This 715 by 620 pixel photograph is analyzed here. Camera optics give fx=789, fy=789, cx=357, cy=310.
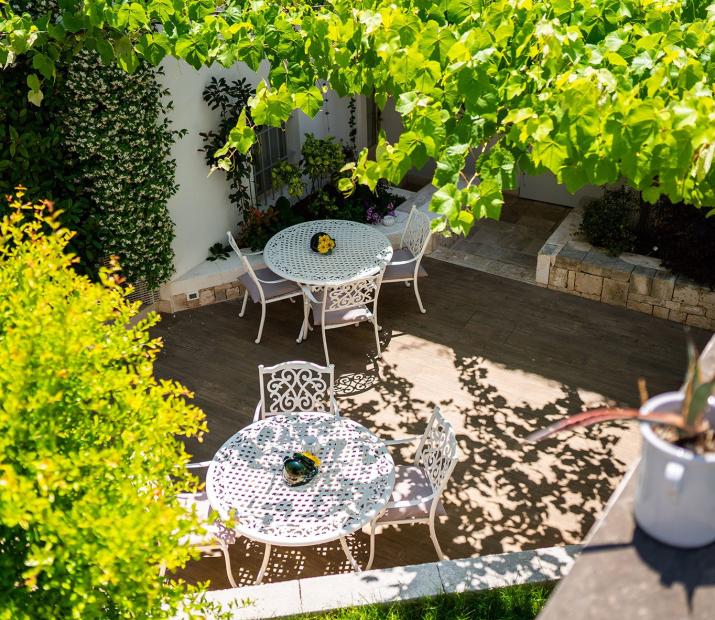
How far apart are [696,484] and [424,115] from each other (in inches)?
113

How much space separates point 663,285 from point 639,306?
364 millimetres

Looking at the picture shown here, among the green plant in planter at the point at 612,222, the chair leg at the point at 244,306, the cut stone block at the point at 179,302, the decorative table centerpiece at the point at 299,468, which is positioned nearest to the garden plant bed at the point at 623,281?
the green plant in planter at the point at 612,222

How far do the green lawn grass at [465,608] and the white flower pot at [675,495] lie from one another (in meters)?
3.02

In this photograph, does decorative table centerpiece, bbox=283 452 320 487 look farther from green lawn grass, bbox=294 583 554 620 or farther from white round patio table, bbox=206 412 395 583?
green lawn grass, bbox=294 583 554 620

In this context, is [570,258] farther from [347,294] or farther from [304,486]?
[304,486]

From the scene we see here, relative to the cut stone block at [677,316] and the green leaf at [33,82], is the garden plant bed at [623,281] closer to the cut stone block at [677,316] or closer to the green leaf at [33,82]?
the cut stone block at [677,316]

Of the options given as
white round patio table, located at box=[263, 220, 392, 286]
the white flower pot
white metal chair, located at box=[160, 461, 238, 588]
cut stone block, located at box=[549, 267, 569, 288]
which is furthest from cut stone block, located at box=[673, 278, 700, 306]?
the white flower pot

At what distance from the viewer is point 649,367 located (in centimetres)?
774

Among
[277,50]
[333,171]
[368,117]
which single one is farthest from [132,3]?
[368,117]

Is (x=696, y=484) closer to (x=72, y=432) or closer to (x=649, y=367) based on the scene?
(x=72, y=432)

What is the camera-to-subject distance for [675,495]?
2004 mm

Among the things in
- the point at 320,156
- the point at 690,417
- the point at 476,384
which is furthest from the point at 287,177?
the point at 690,417

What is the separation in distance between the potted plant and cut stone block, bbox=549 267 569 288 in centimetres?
682

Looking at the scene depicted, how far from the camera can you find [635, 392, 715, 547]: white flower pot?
6.54ft
